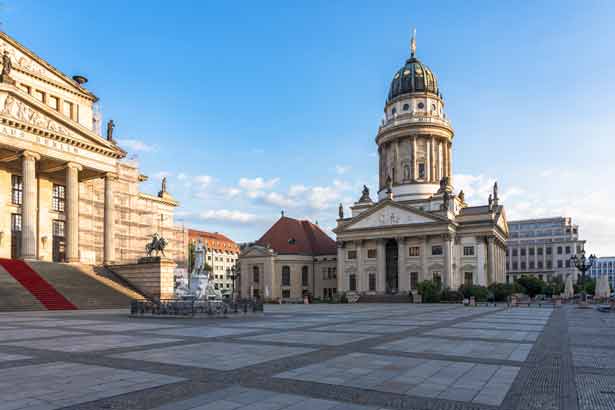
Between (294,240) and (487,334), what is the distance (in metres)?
73.0

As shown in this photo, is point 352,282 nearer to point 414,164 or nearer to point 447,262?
point 447,262

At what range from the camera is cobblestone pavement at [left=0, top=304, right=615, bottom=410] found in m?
8.41

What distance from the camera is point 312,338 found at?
17.9 meters

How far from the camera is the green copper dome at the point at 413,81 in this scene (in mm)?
90625

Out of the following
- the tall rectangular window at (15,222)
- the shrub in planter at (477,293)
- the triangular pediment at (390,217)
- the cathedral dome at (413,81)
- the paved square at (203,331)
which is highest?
the cathedral dome at (413,81)

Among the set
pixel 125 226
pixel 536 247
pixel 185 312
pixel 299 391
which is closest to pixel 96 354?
pixel 299 391

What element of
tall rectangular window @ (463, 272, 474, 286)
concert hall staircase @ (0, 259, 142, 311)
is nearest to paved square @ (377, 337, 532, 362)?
concert hall staircase @ (0, 259, 142, 311)

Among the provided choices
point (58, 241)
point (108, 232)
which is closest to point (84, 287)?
point (108, 232)

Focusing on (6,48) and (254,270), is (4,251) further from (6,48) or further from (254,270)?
(254,270)

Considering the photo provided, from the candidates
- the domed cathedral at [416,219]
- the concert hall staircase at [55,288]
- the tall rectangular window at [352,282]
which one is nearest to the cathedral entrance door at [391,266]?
the domed cathedral at [416,219]

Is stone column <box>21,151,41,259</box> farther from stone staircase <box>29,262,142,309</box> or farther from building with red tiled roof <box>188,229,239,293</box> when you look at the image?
building with red tiled roof <box>188,229,239,293</box>

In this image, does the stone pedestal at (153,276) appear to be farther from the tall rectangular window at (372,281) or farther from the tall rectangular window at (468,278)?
the tall rectangular window at (468,278)

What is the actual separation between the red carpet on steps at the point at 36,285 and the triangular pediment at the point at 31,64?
834 inches

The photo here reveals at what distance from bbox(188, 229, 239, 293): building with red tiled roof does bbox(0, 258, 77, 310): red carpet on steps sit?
327 ft
